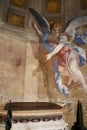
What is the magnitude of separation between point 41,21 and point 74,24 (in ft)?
3.85

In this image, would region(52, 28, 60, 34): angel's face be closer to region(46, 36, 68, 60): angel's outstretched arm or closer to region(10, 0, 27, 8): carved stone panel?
region(46, 36, 68, 60): angel's outstretched arm

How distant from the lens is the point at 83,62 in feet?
27.4

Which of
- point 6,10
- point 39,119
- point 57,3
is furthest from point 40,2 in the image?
point 39,119

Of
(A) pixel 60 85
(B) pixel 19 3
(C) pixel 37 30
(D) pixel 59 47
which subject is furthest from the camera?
(D) pixel 59 47

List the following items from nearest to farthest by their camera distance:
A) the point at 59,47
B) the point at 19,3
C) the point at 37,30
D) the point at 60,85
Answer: the point at 19,3 → the point at 60,85 → the point at 37,30 → the point at 59,47

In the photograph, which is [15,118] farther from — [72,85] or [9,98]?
[72,85]

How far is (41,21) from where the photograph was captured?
8.19 metres

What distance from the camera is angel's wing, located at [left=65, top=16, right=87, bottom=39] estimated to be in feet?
27.2

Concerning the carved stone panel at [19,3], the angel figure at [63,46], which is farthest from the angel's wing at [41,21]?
the carved stone panel at [19,3]

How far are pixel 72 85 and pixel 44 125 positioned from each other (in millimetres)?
2038

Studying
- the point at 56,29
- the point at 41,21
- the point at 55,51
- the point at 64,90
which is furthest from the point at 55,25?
the point at 64,90

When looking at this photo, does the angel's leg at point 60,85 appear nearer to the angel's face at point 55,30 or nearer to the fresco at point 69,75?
the fresco at point 69,75

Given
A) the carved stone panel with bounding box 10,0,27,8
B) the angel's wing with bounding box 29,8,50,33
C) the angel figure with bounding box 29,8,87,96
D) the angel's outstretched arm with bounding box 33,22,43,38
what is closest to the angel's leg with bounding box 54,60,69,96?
the angel figure with bounding box 29,8,87,96

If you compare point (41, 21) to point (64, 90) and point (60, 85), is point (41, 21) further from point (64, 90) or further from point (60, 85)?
point (64, 90)
